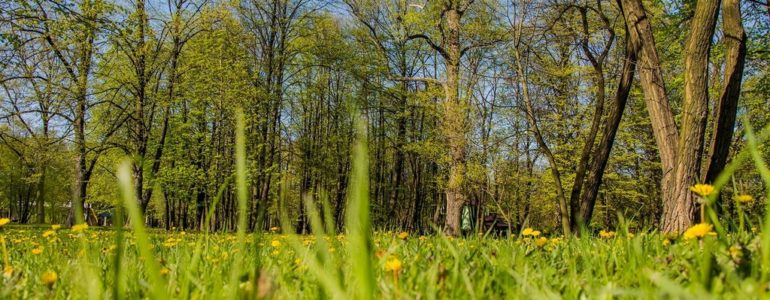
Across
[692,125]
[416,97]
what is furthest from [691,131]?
[416,97]

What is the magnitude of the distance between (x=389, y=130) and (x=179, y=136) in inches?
470

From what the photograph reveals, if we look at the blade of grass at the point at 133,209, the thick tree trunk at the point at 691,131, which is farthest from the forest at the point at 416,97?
the blade of grass at the point at 133,209

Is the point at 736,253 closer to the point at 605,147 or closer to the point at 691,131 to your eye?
the point at 691,131

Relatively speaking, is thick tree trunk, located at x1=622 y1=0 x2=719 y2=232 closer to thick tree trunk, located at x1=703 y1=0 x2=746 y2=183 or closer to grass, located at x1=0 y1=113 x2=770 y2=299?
thick tree trunk, located at x1=703 y1=0 x2=746 y2=183

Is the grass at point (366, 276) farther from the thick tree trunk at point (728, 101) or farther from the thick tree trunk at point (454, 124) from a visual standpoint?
the thick tree trunk at point (454, 124)

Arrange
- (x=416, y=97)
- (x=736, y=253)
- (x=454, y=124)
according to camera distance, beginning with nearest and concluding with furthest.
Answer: (x=736, y=253)
(x=454, y=124)
(x=416, y=97)

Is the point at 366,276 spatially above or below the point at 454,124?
below

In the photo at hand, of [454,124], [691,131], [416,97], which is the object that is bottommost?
[691,131]

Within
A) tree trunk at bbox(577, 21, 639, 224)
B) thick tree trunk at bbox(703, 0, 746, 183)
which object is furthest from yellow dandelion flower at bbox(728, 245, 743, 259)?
tree trunk at bbox(577, 21, 639, 224)

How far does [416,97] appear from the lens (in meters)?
Result: 21.8

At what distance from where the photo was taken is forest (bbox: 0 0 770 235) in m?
9.05

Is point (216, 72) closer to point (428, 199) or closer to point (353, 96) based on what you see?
point (428, 199)

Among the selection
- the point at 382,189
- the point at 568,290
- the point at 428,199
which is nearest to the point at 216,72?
the point at 382,189

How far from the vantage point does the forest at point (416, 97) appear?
9.05m
